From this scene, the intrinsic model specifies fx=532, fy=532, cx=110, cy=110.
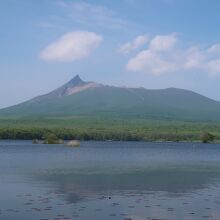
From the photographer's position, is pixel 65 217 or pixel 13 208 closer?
pixel 65 217

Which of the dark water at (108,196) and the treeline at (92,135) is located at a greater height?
the treeline at (92,135)

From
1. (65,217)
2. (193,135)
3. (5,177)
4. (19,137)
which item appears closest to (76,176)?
(5,177)

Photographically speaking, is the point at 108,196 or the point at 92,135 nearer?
the point at 108,196

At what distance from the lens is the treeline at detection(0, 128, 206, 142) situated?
5610 inches

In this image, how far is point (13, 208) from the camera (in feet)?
77.6

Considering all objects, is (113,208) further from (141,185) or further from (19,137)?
(19,137)

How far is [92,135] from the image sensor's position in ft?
496

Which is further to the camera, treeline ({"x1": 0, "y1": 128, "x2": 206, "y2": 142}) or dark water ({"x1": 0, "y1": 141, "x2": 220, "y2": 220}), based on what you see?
treeline ({"x1": 0, "y1": 128, "x2": 206, "y2": 142})

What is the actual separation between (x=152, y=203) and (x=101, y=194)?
3.92 meters

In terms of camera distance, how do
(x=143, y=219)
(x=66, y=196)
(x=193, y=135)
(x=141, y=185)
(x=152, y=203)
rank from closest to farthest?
(x=143, y=219), (x=152, y=203), (x=66, y=196), (x=141, y=185), (x=193, y=135)

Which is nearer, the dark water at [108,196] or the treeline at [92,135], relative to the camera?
the dark water at [108,196]

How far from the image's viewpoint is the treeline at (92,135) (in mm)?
142500

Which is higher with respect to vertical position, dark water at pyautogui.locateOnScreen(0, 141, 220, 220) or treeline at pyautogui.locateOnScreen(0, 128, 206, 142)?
treeline at pyautogui.locateOnScreen(0, 128, 206, 142)

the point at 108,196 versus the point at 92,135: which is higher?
the point at 92,135
